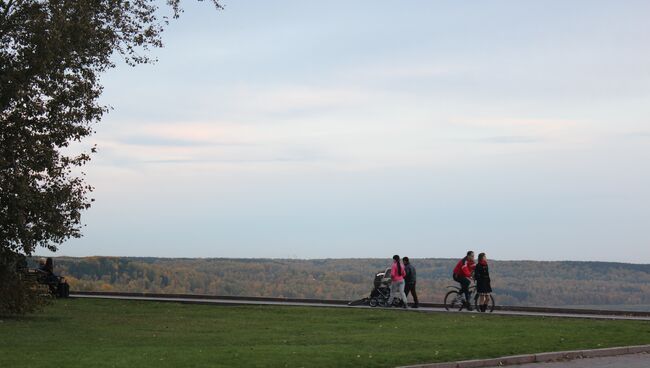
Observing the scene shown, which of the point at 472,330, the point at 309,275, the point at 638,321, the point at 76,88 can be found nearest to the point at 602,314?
the point at 638,321

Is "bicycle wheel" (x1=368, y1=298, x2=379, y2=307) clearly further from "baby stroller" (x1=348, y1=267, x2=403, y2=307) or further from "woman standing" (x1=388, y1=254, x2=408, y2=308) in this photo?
"woman standing" (x1=388, y1=254, x2=408, y2=308)

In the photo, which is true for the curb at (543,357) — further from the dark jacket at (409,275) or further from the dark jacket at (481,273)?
the dark jacket at (409,275)

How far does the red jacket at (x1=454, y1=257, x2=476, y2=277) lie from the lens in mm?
38259

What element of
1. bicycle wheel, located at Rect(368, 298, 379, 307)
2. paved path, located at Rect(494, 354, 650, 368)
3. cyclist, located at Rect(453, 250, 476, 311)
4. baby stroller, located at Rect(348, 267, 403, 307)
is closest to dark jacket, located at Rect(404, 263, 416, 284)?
baby stroller, located at Rect(348, 267, 403, 307)

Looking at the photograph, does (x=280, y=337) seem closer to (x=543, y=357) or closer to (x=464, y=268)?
(x=543, y=357)

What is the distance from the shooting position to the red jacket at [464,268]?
38259 mm

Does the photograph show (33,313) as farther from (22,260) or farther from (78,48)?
(78,48)

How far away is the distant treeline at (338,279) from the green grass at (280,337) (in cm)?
7483

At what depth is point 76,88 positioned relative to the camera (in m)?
35.2

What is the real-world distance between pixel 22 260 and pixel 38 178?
280cm

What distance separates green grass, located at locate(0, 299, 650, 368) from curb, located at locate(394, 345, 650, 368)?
0.59 m

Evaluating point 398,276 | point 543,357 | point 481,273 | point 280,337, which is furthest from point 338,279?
point 543,357

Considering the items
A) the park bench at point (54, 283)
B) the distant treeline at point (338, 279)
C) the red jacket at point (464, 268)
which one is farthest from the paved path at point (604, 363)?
the distant treeline at point (338, 279)

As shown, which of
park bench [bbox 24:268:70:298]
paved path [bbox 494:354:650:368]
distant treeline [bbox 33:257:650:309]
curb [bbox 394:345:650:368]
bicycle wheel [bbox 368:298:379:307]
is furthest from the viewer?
distant treeline [bbox 33:257:650:309]
